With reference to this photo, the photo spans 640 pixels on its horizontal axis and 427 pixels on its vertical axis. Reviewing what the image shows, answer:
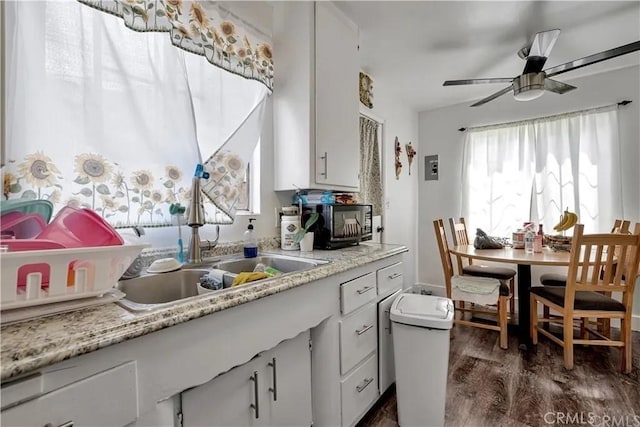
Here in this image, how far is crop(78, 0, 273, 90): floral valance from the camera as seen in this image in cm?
121

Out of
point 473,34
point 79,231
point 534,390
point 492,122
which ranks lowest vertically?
point 534,390

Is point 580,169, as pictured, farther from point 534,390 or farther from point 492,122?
point 534,390

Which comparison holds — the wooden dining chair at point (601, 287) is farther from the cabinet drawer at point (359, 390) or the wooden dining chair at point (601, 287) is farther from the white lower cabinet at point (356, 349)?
the cabinet drawer at point (359, 390)

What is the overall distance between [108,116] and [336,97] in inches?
51.3

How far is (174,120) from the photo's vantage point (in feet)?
4.56

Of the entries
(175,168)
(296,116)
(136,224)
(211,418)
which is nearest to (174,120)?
(175,168)

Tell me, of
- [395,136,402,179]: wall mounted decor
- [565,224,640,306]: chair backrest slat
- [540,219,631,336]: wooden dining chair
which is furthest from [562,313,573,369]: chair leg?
[395,136,402,179]: wall mounted decor

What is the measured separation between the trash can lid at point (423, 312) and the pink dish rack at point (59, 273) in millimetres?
1266

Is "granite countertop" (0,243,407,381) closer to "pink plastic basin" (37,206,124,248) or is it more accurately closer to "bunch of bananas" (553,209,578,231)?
"pink plastic basin" (37,206,124,248)

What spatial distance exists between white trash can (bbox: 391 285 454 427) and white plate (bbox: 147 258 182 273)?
109cm

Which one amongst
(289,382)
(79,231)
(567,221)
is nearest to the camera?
(79,231)

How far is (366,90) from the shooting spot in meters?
2.85

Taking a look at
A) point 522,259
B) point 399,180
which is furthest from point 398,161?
point 522,259

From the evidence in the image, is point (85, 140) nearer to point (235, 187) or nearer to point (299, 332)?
point (235, 187)
